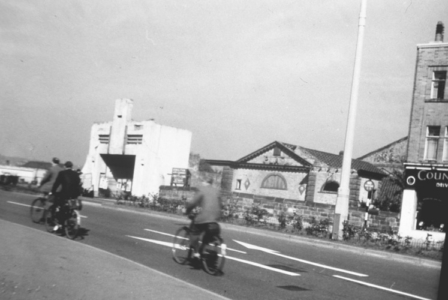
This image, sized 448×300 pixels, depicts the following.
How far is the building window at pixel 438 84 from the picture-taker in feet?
101

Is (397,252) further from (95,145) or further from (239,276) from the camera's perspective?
(95,145)

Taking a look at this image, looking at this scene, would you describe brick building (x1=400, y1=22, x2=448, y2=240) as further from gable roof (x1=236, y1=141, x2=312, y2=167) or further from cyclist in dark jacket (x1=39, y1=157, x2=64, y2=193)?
cyclist in dark jacket (x1=39, y1=157, x2=64, y2=193)

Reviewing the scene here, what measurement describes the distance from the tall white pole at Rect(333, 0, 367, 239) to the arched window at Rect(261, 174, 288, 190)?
2482cm

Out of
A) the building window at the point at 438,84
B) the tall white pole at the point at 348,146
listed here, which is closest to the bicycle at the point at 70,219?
the tall white pole at the point at 348,146

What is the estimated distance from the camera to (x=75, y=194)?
12195mm

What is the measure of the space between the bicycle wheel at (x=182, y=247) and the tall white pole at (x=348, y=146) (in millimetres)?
11159

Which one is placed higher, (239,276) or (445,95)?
(445,95)

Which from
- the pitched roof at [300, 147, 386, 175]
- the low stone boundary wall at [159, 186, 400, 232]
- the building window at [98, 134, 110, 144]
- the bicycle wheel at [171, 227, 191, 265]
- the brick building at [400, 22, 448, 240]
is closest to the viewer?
the bicycle wheel at [171, 227, 191, 265]

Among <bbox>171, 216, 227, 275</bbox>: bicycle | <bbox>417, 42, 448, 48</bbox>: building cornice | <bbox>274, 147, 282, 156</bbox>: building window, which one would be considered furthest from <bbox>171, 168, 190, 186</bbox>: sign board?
<bbox>171, 216, 227, 275</bbox>: bicycle

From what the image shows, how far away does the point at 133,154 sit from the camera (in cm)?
4762

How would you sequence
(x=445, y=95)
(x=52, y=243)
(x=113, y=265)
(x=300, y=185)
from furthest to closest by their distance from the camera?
(x=300, y=185) → (x=445, y=95) → (x=52, y=243) → (x=113, y=265)

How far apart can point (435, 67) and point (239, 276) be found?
25682 millimetres

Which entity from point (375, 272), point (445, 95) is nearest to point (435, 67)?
point (445, 95)

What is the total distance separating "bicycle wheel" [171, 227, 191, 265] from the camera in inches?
391
